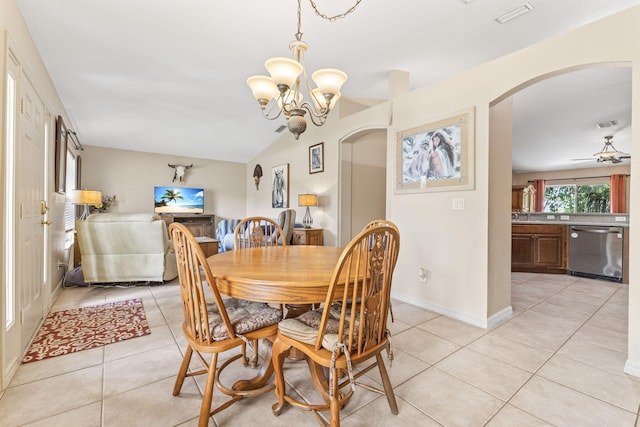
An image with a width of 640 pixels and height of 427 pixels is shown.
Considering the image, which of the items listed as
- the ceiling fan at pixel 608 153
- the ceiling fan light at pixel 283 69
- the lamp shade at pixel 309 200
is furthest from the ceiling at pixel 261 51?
the lamp shade at pixel 309 200

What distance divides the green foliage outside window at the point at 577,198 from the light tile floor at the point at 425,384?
651cm

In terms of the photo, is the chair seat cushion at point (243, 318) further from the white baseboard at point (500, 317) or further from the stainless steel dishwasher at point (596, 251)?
the stainless steel dishwasher at point (596, 251)

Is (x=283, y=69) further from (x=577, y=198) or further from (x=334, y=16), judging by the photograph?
(x=577, y=198)

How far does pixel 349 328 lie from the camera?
48.9 inches

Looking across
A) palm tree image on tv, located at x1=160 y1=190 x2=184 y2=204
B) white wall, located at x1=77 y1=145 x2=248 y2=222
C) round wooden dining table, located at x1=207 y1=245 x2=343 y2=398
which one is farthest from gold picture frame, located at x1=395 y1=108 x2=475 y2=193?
palm tree image on tv, located at x1=160 y1=190 x2=184 y2=204

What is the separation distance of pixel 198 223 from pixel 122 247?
12.8 feet

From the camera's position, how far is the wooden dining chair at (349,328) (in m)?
1.18

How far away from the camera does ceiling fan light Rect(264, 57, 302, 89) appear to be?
188cm

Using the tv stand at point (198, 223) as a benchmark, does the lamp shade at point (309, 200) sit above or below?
above

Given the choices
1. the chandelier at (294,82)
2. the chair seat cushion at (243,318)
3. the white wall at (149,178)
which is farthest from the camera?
the white wall at (149,178)

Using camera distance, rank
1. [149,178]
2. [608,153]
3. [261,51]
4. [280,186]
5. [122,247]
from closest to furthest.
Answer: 1. [261,51]
2. [122,247]
3. [608,153]
4. [280,186]
5. [149,178]

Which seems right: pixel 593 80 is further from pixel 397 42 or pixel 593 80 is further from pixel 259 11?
pixel 259 11

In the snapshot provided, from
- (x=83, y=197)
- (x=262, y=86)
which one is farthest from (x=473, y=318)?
(x=83, y=197)

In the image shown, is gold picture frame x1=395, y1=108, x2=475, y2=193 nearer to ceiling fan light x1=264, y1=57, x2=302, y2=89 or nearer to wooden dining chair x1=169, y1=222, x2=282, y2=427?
ceiling fan light x1=264, y1=57, x2=302, y2=89
